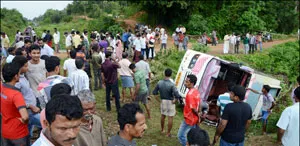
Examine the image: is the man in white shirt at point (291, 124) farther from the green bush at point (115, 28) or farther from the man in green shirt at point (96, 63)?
the green bush at point (115, 28)

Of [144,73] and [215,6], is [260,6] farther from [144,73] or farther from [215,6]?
[144,73]

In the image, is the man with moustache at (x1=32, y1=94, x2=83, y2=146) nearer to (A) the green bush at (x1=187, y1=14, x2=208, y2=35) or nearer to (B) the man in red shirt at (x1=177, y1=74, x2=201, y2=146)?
(B) the man in red shirt at (x1=177, y1=74, x2=201, y2=146)

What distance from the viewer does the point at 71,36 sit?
13836 mm

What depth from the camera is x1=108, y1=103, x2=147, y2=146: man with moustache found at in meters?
3.09

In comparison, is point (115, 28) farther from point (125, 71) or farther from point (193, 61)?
point (125, 71)

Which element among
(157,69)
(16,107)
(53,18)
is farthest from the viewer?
(53,18)

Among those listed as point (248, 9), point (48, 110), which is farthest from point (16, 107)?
point (248, 9)

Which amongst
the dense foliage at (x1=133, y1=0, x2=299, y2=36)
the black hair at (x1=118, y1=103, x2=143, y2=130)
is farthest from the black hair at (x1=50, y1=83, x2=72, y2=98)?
the dense foliage at (x1=133, y1=0, x2=299, y2=36)

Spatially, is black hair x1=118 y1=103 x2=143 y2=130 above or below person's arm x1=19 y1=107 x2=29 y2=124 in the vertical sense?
above

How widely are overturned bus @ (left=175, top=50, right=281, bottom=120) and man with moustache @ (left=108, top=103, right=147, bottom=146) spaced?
6.55 m

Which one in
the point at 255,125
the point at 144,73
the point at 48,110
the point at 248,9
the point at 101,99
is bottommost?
the point at 255,125

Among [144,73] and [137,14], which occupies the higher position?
[137,14]

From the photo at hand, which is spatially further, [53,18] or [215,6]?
[53,18]

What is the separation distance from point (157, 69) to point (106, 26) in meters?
15.5
